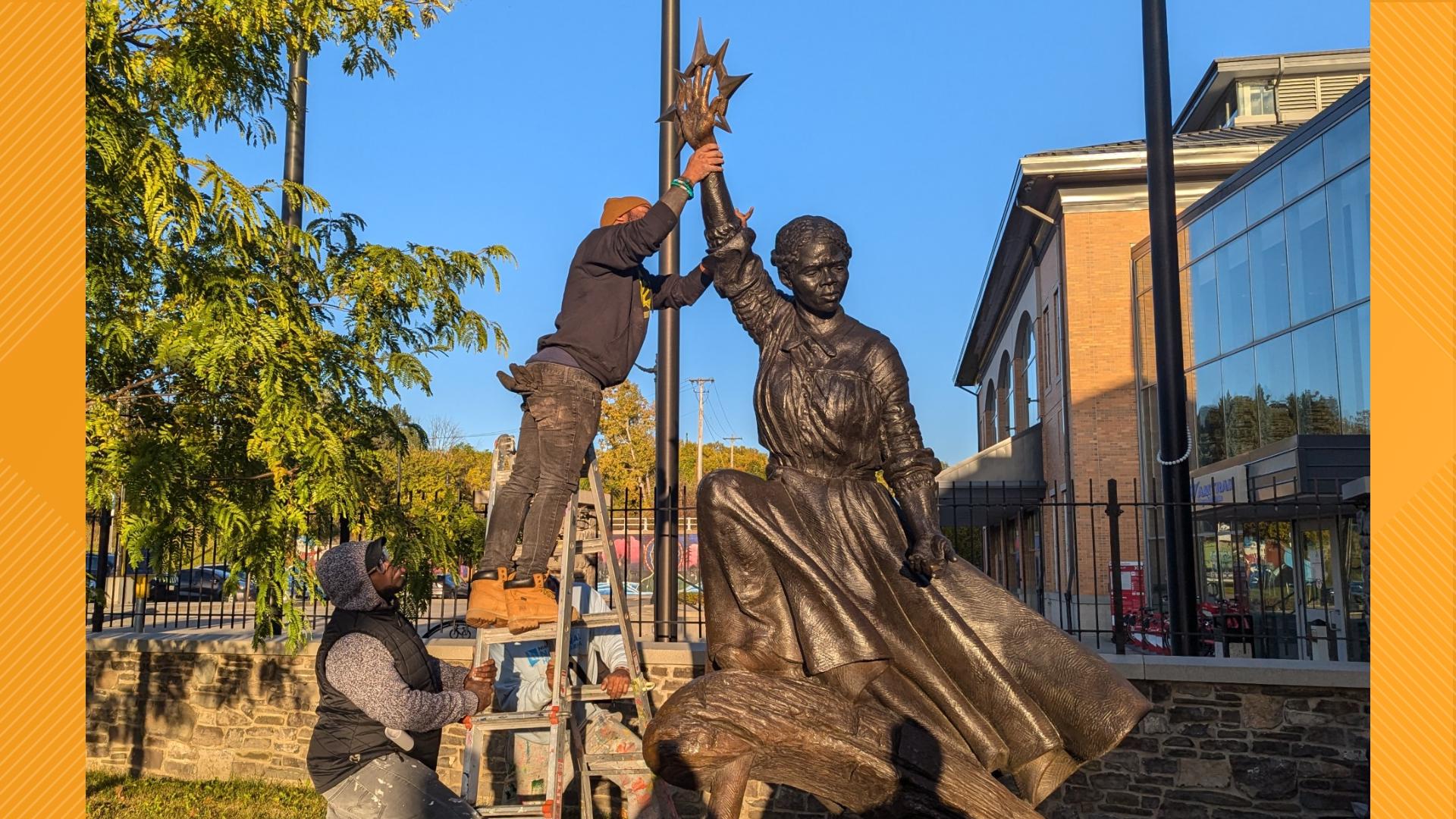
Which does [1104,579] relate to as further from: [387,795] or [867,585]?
[387,795]

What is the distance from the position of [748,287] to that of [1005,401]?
3824 cm

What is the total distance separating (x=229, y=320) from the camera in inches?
268

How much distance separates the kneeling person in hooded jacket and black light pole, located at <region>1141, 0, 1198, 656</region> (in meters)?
6.18

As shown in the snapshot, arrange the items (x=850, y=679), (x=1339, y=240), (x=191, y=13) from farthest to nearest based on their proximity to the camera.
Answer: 1. (x=1339, y=240)
2. (x=191, y=13)
3. (x=850, y=679)

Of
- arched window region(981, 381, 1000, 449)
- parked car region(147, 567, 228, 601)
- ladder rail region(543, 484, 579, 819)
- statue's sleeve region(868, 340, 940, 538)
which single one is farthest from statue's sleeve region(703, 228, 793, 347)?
arched window region(981, 381, 1000, 449)

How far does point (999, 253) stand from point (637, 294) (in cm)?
2747

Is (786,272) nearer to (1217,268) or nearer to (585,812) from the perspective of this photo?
(585,812)

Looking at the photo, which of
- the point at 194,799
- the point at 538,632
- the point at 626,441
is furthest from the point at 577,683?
the point at 626,441

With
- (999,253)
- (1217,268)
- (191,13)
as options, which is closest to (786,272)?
(191,13)

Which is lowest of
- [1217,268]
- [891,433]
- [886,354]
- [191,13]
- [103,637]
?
[103,637]

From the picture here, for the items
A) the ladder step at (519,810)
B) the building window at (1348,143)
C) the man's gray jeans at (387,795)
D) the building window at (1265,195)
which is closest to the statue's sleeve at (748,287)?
the man's gray jeans at (387,795)

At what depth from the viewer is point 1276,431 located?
18.1 metres

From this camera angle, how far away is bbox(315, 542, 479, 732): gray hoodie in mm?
4367

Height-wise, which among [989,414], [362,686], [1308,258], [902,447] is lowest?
[362,686]
